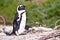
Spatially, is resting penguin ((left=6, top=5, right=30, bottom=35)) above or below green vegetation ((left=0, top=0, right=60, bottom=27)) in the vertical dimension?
above

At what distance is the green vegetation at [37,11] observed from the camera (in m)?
4.98

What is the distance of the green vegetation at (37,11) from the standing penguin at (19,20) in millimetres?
972

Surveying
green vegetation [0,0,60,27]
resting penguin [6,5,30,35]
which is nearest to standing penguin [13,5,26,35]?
resting penguin [6,5,30,35]

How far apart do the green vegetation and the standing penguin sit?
972 mm

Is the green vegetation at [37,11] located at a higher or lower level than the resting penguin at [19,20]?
lower

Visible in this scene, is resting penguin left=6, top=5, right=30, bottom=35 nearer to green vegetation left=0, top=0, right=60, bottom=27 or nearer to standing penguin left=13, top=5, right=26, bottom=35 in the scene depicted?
standing penguin left=13, top=5, right=26, bottom=35

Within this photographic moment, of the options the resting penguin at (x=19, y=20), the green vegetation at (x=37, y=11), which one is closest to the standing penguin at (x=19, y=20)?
the resting penguin at (x=19, y=20)

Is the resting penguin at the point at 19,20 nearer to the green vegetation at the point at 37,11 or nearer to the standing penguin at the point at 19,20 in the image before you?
the standing penguin at the point at 19,20

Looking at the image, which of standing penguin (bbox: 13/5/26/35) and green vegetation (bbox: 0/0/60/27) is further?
green vegetation (bbox: 0/0/60/27)

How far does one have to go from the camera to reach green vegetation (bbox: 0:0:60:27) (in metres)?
4.98

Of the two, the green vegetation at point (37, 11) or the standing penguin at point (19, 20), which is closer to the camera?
the standing penguin at point (19, 20)

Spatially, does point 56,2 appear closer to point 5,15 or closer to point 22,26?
point 5,15

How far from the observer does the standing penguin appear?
3.65m

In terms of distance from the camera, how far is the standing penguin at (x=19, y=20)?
3.65 m
